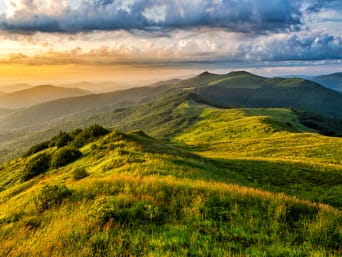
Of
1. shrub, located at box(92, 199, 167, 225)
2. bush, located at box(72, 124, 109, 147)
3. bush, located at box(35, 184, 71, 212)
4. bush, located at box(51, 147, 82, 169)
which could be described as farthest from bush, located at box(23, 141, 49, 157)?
shrub, located at box(92, 199, 167, 225)

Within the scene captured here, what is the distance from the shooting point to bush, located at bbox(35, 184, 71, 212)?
13078 millimetres

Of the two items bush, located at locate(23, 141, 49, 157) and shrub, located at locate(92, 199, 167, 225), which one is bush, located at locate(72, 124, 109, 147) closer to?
bush, located at locate(23, 141, 49, 157)

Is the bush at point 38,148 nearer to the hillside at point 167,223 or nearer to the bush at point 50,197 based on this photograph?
the bush at point 50,197

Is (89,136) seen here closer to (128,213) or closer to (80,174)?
(80,174)

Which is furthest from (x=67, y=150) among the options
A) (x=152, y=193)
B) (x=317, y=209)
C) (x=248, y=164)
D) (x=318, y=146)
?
(x=318, y=146)

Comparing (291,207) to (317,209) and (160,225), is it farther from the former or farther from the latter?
(160,225)

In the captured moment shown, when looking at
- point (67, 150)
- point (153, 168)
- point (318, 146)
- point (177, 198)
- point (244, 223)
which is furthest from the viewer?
point (318, 146)

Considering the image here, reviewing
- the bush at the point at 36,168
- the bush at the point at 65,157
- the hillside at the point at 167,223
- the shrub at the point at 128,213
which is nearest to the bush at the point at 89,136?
the bush at the point at 36,168

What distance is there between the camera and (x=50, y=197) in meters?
13.4

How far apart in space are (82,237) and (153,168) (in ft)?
47.1

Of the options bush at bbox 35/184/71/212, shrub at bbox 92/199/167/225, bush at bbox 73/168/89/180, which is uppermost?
shrub at bbox 92/199/167/225

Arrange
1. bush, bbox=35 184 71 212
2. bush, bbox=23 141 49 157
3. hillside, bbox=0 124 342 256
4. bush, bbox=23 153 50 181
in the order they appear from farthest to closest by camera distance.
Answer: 1. bush, bbox=23 141 49 157
2. bush, bbox=23 153 50 181
3. bush, bbox=35 184 71 212
4. hillside, bbox=0 124 342 256

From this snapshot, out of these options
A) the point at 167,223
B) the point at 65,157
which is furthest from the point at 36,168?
the point at 167,223

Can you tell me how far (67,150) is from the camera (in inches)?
1511
